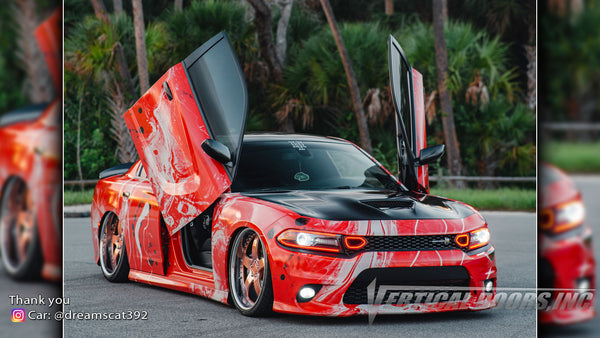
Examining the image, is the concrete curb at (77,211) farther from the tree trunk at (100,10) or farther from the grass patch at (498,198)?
the grass patch at (498,198)

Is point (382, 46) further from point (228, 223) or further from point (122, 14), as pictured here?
point (228, 223)

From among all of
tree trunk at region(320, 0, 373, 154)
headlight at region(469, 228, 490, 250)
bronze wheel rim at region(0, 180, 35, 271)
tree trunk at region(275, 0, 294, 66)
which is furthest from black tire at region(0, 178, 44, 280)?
tree trunk at region(275, 0, 294, 66)

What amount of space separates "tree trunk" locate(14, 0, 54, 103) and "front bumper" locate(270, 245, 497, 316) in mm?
3167

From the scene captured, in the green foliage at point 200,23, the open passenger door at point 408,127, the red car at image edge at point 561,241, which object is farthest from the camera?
the green foliage at point 200,23

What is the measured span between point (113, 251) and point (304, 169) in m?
2.23

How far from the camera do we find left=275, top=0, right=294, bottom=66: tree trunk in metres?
22.7

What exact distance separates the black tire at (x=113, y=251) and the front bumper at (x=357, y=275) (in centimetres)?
246

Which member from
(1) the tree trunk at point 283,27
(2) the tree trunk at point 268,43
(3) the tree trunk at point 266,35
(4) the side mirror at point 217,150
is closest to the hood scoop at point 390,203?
(4) the side mirror at point 217,150

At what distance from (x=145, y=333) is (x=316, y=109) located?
16809mm

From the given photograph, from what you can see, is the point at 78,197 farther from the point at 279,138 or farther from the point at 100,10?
the point at 279,138

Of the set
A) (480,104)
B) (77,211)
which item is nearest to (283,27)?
(480,104)

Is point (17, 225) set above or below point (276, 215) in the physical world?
above

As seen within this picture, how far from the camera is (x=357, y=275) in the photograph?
17.1 feet

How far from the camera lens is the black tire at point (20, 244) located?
235 centimetres
